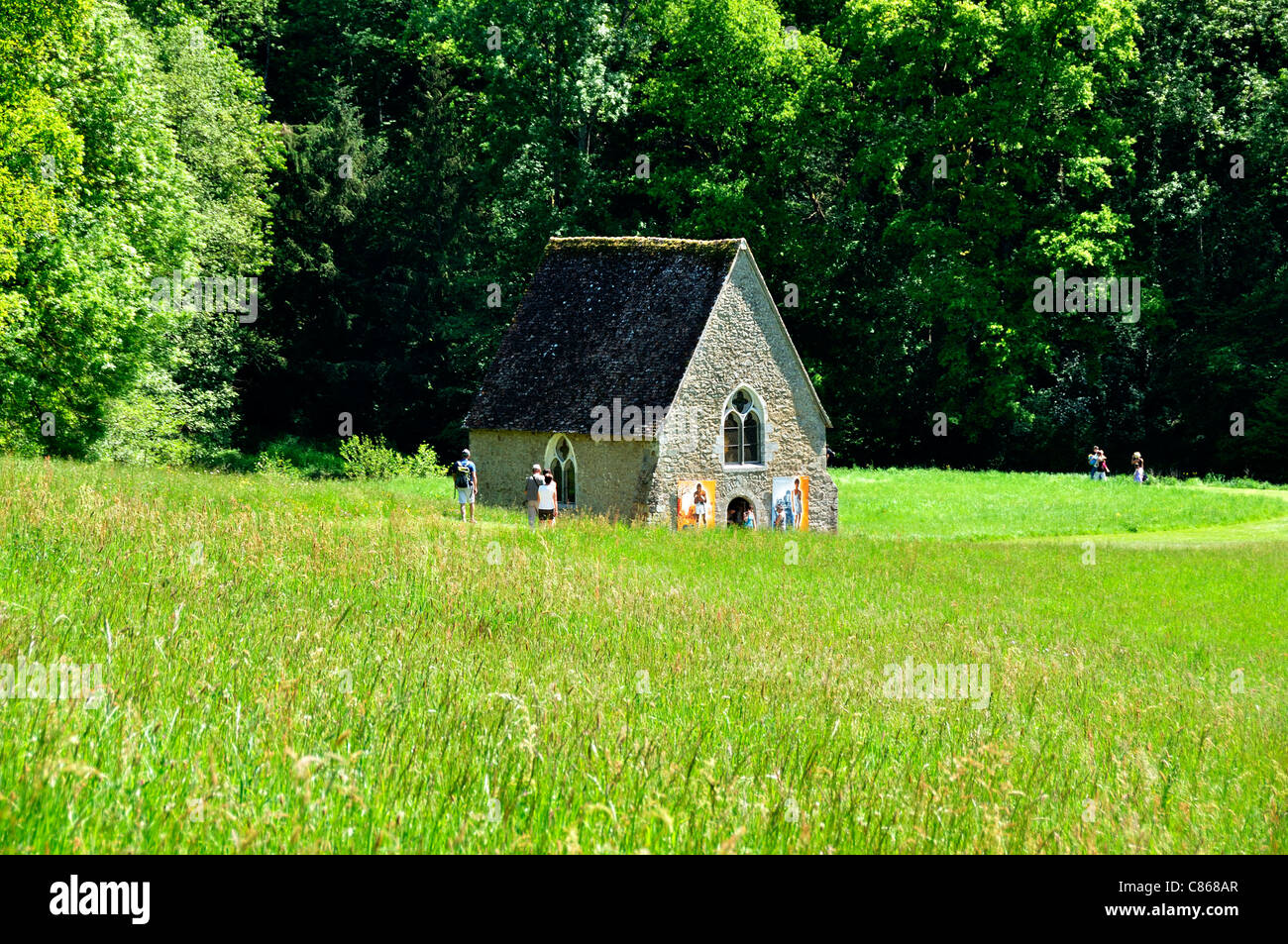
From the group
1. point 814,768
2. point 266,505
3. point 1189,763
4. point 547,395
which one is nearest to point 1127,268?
point 547,395

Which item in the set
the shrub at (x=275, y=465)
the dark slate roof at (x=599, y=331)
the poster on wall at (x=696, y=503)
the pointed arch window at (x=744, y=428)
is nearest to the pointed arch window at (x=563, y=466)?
the dark slate roof at (x=599, y=331)

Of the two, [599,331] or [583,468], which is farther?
[599,331]

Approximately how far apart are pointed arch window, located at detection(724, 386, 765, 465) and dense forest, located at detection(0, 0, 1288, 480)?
1670cm

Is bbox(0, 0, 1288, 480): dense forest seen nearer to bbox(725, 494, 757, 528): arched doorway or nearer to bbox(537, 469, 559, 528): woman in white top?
bbox(725, 494, 757, 528): arched doorway

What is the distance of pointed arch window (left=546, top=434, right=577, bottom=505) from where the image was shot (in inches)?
1435

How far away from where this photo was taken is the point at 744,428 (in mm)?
36812

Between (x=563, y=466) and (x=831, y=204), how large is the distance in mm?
26239

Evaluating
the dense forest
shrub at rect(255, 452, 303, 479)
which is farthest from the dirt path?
shrub at rect(255, 452, 303, 479)

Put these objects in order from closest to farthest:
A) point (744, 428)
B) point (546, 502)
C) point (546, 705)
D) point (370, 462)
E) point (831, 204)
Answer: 1. point (546, 705)
2. point (546, 502)
3. point (744, 428)
4. point (370, 462)
5. point (831, 204)

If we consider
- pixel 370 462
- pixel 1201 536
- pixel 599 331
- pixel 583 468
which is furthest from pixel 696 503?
pixel 370 462

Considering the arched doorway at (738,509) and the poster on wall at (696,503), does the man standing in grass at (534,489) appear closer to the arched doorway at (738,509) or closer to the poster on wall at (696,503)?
Answer: the poster on wall at (696,503)

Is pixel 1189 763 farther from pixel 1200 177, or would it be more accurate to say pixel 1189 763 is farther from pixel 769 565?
pixel 1200 177

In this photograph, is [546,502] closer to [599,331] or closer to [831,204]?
[599,331]

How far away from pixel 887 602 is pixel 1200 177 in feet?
147
